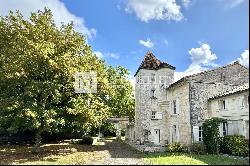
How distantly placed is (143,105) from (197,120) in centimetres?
963

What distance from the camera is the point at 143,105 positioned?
3769cm

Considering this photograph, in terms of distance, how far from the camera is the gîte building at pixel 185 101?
26438 mm

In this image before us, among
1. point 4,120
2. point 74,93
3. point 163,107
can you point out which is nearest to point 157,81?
point 163,107

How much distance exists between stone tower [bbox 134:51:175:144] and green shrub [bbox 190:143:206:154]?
9.14m

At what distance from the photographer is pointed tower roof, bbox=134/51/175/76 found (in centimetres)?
3747

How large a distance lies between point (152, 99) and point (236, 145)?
1487 cm

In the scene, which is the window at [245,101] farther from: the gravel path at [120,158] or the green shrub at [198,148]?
the gravel path at [120,158]

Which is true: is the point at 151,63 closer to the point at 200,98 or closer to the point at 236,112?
the point at 200,98

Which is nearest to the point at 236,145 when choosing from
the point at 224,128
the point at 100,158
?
the point at 224,128

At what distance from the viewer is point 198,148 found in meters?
26.4

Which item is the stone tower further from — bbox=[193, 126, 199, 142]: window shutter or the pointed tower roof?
bbox=[193, 126, 199, 142]: window shutter

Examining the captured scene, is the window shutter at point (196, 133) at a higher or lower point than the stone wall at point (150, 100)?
lower

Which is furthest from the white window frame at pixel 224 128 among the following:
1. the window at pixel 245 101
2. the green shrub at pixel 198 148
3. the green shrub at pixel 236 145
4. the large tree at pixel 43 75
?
the large tree at pixel 43 75

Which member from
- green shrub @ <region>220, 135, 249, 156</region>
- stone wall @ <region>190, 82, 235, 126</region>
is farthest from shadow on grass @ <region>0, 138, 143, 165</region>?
green shrub @ <region>220, 135, 249, 156</region>
